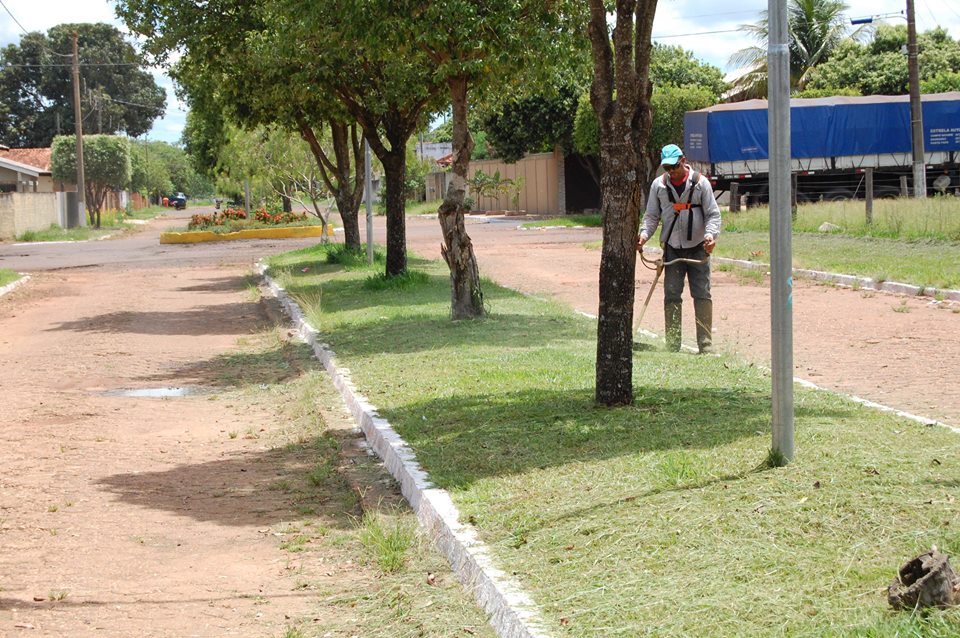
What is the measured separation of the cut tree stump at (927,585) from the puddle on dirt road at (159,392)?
796 cm

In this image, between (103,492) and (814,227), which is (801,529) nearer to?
(103,492)

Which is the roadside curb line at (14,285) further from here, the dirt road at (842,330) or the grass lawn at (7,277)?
the dirt road at (842,330)

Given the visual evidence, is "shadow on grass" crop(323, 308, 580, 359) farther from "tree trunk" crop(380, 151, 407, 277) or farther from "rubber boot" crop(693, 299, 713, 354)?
"tree trunk" crop(380, 151, 407, 277)

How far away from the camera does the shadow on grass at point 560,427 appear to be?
247 inches

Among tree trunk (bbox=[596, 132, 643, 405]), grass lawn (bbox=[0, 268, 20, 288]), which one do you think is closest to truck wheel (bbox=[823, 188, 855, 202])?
grass lawn (bbox=[0, 268, 20, 288])

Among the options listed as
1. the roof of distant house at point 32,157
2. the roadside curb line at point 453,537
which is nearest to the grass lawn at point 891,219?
the roadside curb line at point 453,537

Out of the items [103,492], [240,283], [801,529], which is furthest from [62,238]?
[801,529]

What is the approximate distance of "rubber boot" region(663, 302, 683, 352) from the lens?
10141mm

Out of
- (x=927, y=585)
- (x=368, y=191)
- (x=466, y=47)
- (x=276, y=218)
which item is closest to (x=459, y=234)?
(x=466, y=47)

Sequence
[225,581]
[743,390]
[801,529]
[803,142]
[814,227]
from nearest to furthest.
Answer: [801,529]
[225,581]
[743,390]
[814,227]
[803,142]

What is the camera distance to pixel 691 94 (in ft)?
136

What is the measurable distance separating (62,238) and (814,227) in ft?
98.7

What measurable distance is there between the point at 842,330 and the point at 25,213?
39830 millimetres

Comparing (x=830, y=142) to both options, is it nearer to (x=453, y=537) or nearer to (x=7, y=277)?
(x=7, y=277)
